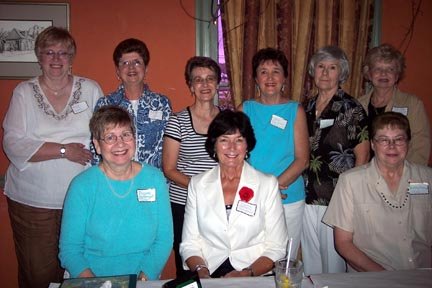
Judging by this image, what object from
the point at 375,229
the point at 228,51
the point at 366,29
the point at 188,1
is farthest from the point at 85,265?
the point at 366,29

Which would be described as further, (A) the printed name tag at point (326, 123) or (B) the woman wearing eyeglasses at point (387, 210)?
(A) the printed name tag at point (326, 123)

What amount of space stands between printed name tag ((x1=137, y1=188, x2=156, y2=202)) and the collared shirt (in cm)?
107

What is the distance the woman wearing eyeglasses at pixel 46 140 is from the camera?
269 centimetres

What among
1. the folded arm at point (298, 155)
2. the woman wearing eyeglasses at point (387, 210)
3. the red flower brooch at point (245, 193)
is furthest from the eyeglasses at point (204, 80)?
the woman wearing eyeglasses at point (387, 210)

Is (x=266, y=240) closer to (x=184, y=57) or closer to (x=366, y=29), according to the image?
(x=184, y=57)

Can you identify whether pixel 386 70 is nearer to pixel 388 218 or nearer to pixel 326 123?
pixel 326 123

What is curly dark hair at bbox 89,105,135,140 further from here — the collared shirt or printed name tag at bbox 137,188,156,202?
the collared shirt

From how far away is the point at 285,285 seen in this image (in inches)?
60.0

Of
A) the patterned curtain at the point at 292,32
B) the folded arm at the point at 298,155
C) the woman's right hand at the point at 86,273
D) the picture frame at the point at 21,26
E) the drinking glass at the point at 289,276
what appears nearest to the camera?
the drinking glass at the point at 289,276

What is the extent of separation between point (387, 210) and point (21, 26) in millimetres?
3180

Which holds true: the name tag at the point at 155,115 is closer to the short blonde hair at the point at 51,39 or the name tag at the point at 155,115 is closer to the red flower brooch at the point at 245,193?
the short blonde hair at the point at 51,39

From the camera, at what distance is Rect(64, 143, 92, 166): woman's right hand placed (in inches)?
106

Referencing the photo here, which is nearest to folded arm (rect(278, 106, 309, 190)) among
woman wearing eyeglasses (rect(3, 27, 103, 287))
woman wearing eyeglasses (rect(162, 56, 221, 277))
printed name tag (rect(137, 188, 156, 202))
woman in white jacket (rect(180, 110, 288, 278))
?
woman in white jacket (rect(180, 110, 288, 278))

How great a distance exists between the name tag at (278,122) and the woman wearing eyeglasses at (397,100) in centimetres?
72
